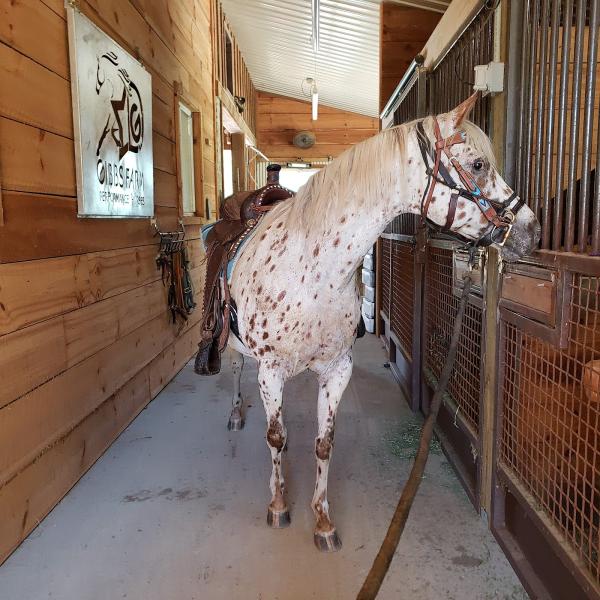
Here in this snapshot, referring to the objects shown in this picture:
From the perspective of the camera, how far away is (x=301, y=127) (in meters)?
9.19

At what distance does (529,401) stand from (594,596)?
1.74 feet

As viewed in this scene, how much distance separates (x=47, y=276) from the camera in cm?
191

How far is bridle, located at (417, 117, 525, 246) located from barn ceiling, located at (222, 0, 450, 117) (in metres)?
2.99

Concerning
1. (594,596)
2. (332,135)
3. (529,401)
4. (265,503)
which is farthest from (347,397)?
(332,135)

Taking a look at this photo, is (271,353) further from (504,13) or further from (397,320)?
(397,320)

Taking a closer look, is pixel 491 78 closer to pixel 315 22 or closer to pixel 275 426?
pixel 275 426

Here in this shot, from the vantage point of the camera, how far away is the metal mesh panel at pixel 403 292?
3.29 metres

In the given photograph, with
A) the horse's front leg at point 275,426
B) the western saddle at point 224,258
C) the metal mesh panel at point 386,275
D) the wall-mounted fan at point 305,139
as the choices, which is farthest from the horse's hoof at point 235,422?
the wall-mounted fan at point 305,139

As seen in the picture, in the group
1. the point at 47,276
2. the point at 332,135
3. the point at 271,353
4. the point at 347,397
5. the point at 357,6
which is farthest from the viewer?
the point at 332,135

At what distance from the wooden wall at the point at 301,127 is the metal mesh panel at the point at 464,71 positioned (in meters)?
6.57

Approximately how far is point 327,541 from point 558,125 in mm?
1479

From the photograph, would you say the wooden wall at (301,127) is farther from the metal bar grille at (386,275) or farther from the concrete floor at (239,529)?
the concrete floor at (239,529)

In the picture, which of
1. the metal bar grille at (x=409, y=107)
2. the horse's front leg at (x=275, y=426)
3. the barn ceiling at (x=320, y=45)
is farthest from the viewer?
the barn ceiling at (x=320, y=45)

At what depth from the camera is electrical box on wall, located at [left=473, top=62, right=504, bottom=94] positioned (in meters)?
1.65
